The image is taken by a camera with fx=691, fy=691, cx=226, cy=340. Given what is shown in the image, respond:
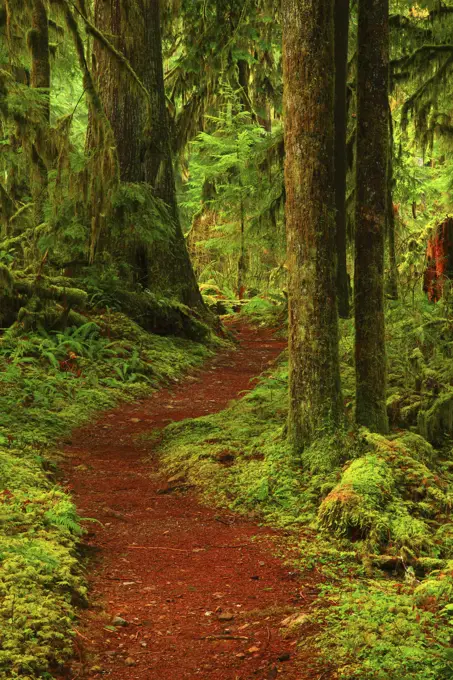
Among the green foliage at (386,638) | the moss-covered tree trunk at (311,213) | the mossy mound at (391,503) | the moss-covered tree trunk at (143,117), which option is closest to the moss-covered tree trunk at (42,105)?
the moss-covered tree trunk at (143,117)

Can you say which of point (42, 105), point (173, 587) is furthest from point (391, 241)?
point (173, 587)

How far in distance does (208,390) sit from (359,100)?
541 cm

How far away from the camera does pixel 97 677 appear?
341cm

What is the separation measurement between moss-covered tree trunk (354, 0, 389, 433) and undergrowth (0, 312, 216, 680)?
299cm

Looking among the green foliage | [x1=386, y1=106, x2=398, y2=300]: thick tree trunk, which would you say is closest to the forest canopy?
the green foliage

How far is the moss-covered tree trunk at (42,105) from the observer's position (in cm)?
1133

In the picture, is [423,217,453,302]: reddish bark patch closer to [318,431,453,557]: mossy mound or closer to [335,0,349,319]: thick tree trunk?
[335,0,349,319]: thick tree trunk

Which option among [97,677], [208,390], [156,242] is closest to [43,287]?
[156,242]

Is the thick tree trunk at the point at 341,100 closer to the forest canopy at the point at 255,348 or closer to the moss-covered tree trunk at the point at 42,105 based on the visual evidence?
the forest canopy at the point at 255,348

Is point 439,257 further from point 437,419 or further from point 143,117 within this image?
point 143,117

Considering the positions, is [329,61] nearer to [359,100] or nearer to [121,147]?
[359,100]

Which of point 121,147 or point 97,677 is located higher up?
point 121,147

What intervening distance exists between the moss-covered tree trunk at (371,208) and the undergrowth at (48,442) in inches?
118

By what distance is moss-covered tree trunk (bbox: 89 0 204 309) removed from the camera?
43.1 ft
